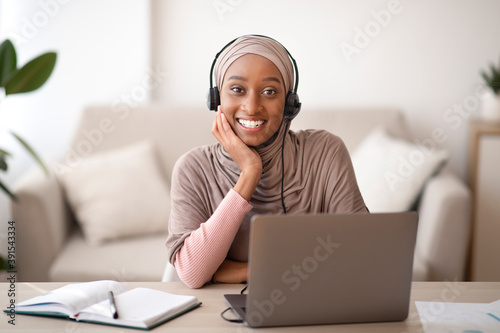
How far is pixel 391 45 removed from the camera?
300 centimetres

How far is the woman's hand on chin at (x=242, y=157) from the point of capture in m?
1.40

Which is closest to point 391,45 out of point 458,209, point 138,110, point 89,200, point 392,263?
point 458,209

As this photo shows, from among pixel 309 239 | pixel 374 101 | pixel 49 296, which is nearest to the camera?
pixel 309 239

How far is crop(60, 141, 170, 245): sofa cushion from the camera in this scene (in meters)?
2.48

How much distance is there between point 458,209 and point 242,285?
1.24 meters

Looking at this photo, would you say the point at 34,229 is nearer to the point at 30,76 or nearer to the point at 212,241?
the point at 30,76

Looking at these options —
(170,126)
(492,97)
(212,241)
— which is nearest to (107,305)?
(212,241)

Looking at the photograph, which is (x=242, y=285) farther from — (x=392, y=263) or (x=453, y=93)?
(x=453, y=93)

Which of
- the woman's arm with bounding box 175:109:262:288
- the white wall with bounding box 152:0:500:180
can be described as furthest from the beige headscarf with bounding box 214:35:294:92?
the white wall with bounding box 152:0:500:180

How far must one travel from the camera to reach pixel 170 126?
9.26 ft

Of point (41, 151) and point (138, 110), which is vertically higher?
point (138, 110)

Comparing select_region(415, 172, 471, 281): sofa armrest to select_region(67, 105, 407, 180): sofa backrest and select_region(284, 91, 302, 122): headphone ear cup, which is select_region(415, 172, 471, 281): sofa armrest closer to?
select_region(67, 105, 407, 180): sofa backrest

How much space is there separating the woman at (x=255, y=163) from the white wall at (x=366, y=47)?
1508 millimetres

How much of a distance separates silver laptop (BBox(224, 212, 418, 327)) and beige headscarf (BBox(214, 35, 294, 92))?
60cm
